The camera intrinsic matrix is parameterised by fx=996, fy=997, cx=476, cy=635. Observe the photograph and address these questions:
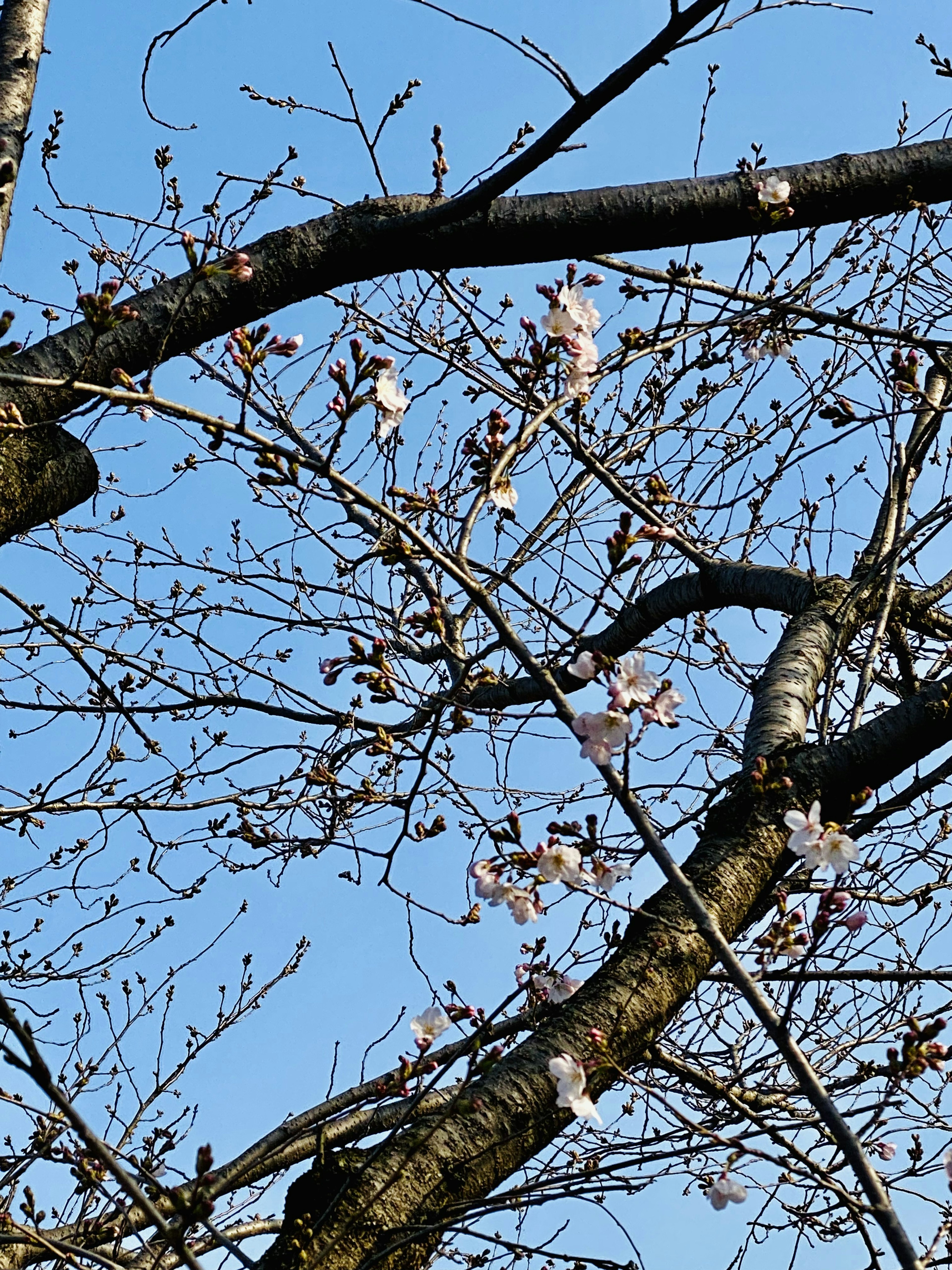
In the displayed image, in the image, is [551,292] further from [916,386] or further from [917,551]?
[917,551]

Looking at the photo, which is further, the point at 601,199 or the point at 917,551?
the point at 917,551

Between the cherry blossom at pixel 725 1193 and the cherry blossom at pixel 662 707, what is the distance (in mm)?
851

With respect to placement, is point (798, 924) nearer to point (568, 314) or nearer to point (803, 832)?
point (803, 832)

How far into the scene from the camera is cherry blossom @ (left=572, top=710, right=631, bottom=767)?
1.58 m

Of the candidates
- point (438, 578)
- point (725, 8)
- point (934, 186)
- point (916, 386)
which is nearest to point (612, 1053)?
point (438, 578)

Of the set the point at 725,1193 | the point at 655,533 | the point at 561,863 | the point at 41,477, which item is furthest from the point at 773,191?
the point at 725,1193

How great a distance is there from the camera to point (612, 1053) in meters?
1.91

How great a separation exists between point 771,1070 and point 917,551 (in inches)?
73.3

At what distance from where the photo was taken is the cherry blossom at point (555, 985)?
2.24m

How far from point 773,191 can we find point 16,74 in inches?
82.6

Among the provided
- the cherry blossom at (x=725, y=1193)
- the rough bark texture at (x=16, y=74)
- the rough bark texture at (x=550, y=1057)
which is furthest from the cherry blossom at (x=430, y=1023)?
the rough bark texture at (x=16, y=74)

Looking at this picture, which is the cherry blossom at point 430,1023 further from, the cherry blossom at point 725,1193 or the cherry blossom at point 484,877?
the cherry blossom at point 725,1193

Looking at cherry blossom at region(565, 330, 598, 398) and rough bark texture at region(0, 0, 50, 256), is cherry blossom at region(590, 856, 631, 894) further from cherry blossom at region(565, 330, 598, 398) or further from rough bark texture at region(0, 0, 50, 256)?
rough bark texture at region(0, 0, 50, 256)

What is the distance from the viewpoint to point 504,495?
2.20 m
